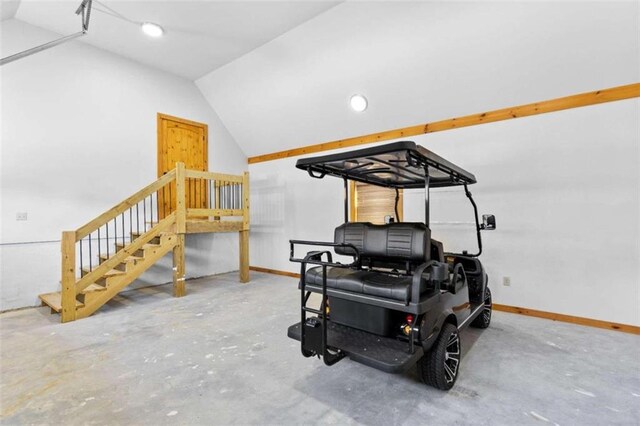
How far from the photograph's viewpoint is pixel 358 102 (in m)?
4.85

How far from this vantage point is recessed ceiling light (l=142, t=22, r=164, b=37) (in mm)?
4137

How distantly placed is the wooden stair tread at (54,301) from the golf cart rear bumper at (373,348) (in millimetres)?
3272

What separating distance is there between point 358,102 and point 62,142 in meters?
4.63

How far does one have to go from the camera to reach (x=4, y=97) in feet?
13.4

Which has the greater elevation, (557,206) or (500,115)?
(500,115)

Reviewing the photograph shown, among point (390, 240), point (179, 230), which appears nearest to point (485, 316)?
point (390, 240)

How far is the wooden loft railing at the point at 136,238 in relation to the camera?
12.5 feet

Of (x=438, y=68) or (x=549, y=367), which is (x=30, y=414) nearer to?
(x=549, y=367)

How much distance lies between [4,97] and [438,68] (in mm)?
5897

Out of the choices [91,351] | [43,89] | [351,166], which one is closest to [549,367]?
[351,166]

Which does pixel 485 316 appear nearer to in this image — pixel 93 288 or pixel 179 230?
pixel 179 230

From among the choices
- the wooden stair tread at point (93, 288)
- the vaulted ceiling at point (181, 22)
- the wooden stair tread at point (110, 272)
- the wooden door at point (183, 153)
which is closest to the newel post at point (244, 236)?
the wooden door at point (183, 153)

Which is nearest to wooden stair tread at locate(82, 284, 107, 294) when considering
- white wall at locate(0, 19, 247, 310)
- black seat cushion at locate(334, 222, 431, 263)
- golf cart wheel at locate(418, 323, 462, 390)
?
white wall at locate(0, 19, 247, 310)

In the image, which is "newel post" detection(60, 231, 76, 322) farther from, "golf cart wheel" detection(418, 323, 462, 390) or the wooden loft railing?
"golf cart wheel" detection(418, 323, 462, 390)
